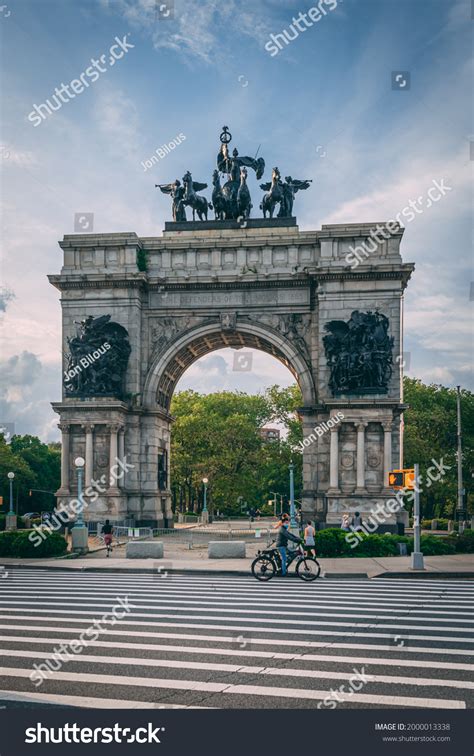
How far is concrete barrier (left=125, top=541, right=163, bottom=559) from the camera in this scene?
27.6m

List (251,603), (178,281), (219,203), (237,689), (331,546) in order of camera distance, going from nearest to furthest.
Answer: (237,689), (251,603), (331,546), (178,281), (219,203)

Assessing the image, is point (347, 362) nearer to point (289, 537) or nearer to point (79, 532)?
point (79, 532)

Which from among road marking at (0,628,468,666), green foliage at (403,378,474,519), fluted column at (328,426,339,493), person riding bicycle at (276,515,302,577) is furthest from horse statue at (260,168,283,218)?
road marking at (0,628,468,666)

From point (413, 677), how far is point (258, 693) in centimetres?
198

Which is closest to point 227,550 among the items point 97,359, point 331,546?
point 331,546

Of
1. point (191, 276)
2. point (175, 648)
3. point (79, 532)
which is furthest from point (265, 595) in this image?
point (191, 276)

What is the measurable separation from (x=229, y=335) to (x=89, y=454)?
1042cm

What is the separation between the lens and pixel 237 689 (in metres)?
8.74

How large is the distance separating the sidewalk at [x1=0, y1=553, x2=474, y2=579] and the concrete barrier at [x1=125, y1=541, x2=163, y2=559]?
36 cm

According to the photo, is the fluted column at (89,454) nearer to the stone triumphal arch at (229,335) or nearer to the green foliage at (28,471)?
the stone triumphal arch at (229,335)

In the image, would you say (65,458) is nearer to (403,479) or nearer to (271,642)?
(403,479)

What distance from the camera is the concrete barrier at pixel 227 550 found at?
89.9 ft

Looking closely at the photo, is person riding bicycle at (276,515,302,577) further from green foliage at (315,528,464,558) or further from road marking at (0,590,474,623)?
green foliage at (315,528,464,558)

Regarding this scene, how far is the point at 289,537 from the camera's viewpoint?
20250 millimetres
